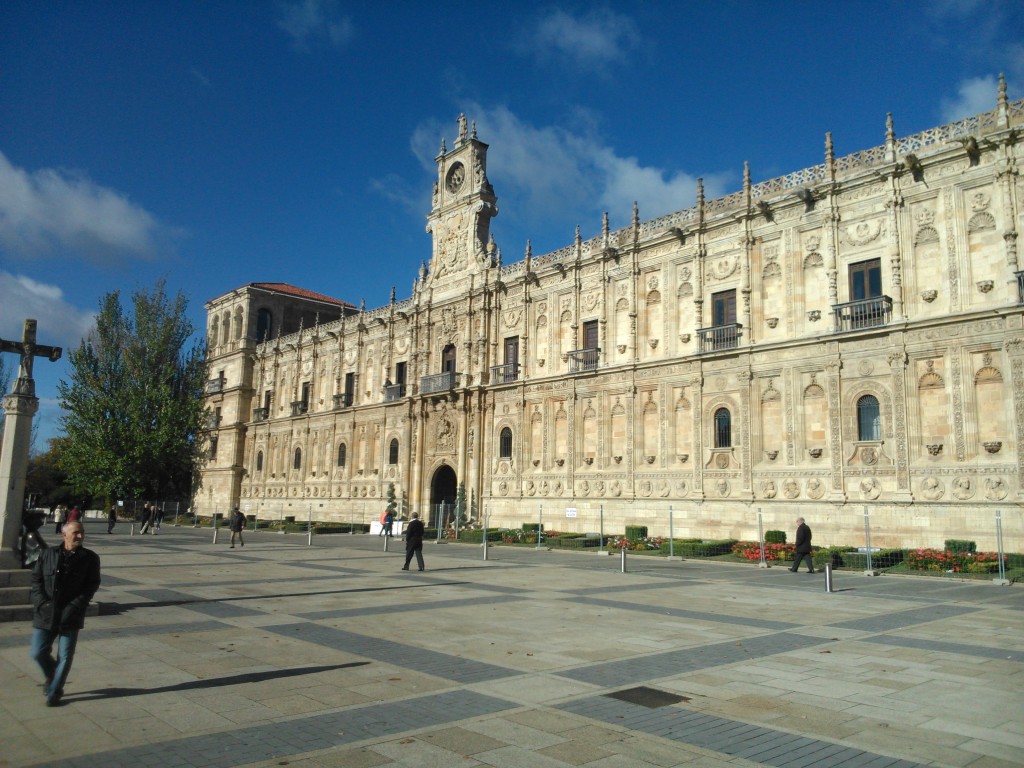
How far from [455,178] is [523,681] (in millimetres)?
41516

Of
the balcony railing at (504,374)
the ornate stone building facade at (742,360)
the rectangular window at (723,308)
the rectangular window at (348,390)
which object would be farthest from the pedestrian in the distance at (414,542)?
the rectangular window at (348,390)

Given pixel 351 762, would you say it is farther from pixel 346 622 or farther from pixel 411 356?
pixel 411 356

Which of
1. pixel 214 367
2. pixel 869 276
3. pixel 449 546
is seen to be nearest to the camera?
pixel 869 276

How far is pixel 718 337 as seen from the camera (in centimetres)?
3177

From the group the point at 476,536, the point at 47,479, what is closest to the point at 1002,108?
the point at 476,536

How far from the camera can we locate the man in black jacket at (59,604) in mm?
7309

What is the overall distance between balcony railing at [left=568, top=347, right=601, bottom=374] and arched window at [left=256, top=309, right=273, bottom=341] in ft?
122

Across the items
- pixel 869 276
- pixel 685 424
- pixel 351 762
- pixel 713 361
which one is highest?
pixel 869 276

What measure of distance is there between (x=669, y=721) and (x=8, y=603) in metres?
10.3

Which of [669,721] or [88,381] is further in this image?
[88,381]

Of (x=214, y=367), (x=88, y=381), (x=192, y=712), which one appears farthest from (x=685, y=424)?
(x=214, y=367)

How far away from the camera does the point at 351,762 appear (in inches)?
232

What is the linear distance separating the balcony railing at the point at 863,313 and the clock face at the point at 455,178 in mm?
25105

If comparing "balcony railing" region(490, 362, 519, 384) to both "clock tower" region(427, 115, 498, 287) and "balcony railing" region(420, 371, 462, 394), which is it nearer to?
"balcony railing" region(420, 371, 462, 394)
